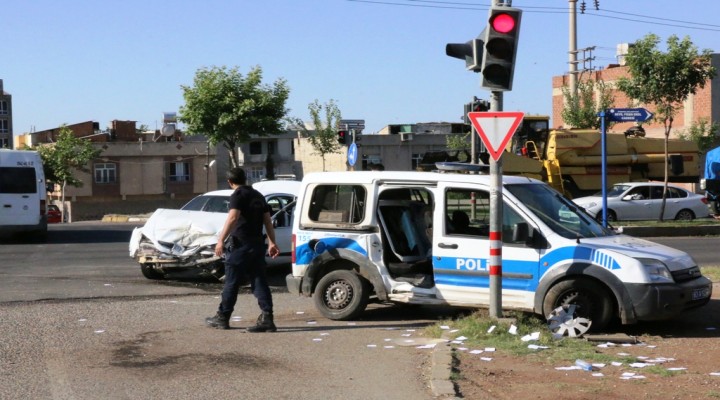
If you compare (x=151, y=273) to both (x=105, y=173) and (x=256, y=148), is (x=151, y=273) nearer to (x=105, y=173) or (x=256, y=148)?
(x=105, y=173)

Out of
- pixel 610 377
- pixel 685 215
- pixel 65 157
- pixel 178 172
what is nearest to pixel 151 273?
pixel 610 377

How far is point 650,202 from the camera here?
3002 centimetres

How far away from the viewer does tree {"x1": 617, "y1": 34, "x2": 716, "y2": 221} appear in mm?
26562

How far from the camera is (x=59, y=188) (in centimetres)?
8169

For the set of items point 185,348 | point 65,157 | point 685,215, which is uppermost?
point 65,157

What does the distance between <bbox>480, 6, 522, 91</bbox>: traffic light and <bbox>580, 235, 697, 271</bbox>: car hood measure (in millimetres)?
1853

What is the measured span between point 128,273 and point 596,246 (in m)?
9.48

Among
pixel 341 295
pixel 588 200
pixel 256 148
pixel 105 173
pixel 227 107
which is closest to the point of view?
pixel 341 295

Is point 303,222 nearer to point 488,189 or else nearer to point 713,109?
point 488,189

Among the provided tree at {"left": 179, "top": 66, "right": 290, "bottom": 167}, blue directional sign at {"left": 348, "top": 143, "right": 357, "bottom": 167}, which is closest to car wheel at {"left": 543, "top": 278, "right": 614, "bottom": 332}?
blue directional sign at {"left": 348, "top": 143, "right": 357, "bottom": 167}

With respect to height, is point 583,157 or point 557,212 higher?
point 583,157

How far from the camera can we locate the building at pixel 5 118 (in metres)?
158

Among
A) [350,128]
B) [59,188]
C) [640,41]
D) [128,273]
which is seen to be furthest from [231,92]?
[59,188]

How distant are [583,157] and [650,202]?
8.95 feet
